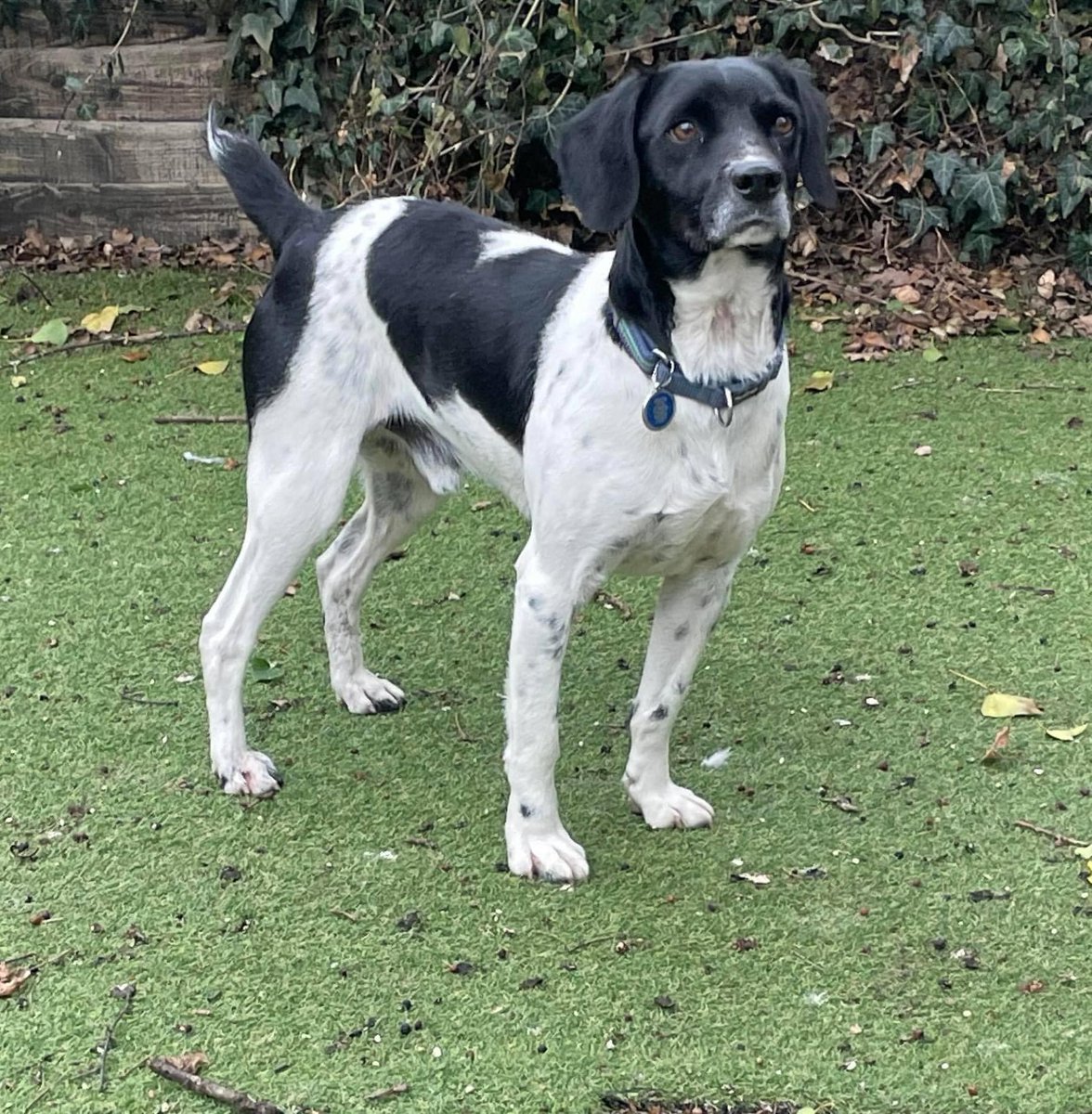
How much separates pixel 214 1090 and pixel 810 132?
2099mm

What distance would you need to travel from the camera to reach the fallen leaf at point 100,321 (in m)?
6.69

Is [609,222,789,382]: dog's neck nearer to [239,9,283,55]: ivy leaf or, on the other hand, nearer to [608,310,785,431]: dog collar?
[608,310,785,431]: dog collar

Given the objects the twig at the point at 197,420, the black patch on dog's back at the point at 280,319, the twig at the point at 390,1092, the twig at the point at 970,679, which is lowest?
the twig at the point at 197,420

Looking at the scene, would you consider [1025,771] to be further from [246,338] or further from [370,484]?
[246,338]

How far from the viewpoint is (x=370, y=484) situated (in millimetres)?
4074

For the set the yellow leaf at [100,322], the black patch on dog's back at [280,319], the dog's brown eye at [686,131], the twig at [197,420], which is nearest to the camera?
the dog's brown eye at [686,131]

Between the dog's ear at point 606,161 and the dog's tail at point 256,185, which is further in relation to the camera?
the dog's tail at point 256,185

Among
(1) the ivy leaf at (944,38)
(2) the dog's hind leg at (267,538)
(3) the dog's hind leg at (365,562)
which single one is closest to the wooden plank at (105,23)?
(1) the ivy leaf at (944,38)

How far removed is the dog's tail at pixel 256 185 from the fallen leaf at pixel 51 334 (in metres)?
2.98

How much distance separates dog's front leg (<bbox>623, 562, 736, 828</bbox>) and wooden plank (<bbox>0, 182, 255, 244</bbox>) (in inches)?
185

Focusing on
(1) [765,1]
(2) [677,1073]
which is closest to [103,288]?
(1) [765,1]

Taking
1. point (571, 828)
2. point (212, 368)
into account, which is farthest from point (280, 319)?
point (212, 368)

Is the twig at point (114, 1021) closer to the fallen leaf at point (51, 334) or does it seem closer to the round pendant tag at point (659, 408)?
the round pendant tag at point (659, 408)

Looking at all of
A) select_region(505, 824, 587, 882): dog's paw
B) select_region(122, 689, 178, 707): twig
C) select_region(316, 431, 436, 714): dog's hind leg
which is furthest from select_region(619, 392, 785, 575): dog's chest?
select_region(122, 689, 178, 707): twig
